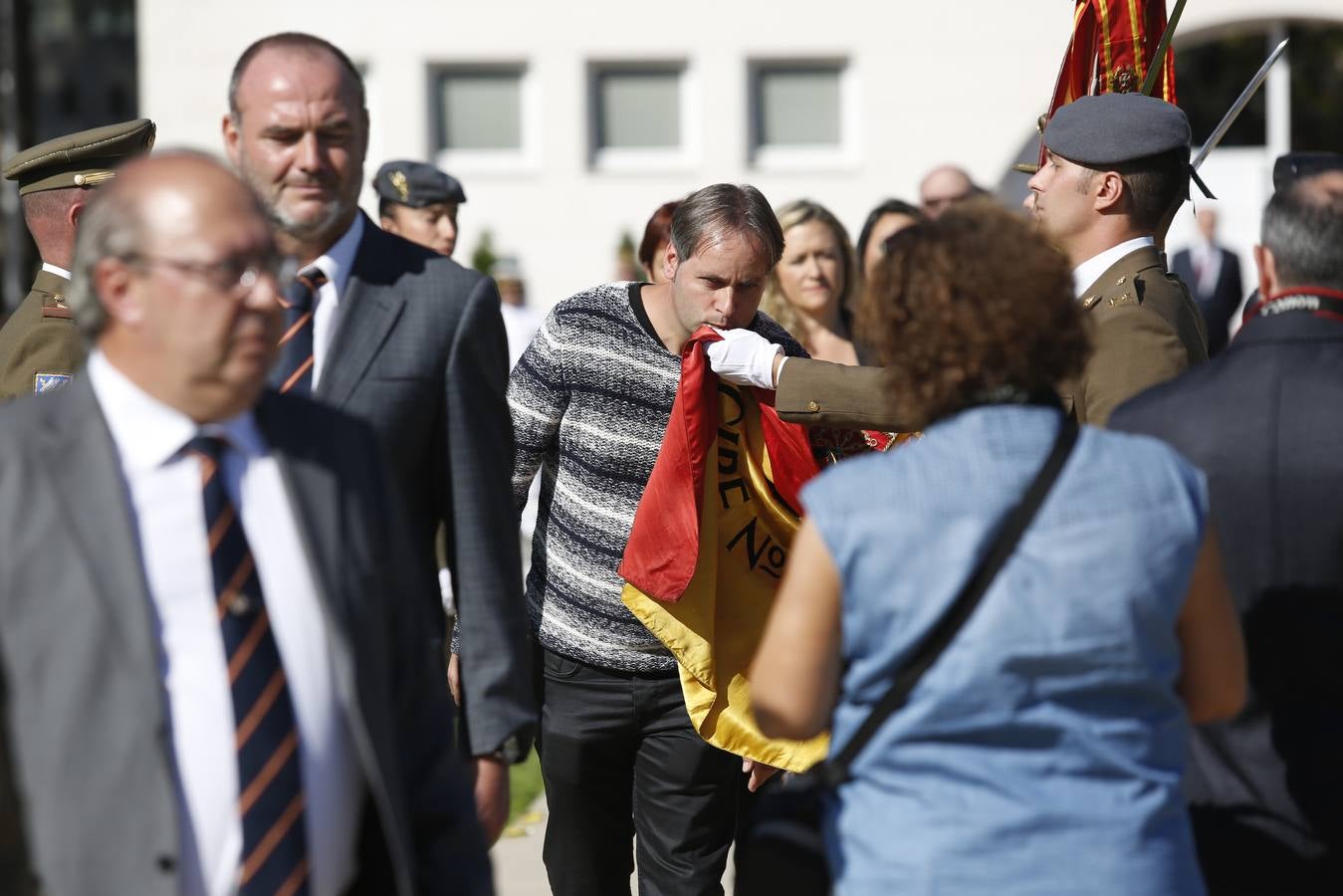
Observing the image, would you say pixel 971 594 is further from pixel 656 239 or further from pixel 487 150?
pixel 487 150

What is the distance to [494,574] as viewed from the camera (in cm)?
306

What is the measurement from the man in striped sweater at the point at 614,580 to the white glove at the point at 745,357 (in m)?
0.15

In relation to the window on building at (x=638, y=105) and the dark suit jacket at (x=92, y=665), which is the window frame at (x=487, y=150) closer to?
the window on building at (x=638, y=105)

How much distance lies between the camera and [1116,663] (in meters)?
2.47

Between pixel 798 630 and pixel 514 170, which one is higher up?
pixel 514 170

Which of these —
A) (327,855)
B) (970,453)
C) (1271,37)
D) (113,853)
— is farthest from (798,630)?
(1271,37)

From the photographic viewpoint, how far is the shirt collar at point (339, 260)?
10.1 ft

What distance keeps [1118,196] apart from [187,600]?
2.42m

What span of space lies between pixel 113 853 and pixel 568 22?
14.8 meters

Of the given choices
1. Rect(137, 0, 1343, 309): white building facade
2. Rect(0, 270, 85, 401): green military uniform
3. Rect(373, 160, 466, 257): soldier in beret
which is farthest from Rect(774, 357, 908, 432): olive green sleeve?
Rect(137, 0, 1343, 309): white building facade

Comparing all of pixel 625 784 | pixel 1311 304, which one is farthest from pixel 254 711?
pixel 625 784

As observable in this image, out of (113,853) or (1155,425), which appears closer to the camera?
(113,853)

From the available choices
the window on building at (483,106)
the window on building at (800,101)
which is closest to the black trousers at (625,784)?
the window on building at (800,101)

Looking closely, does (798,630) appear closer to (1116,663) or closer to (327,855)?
(1116,663)
